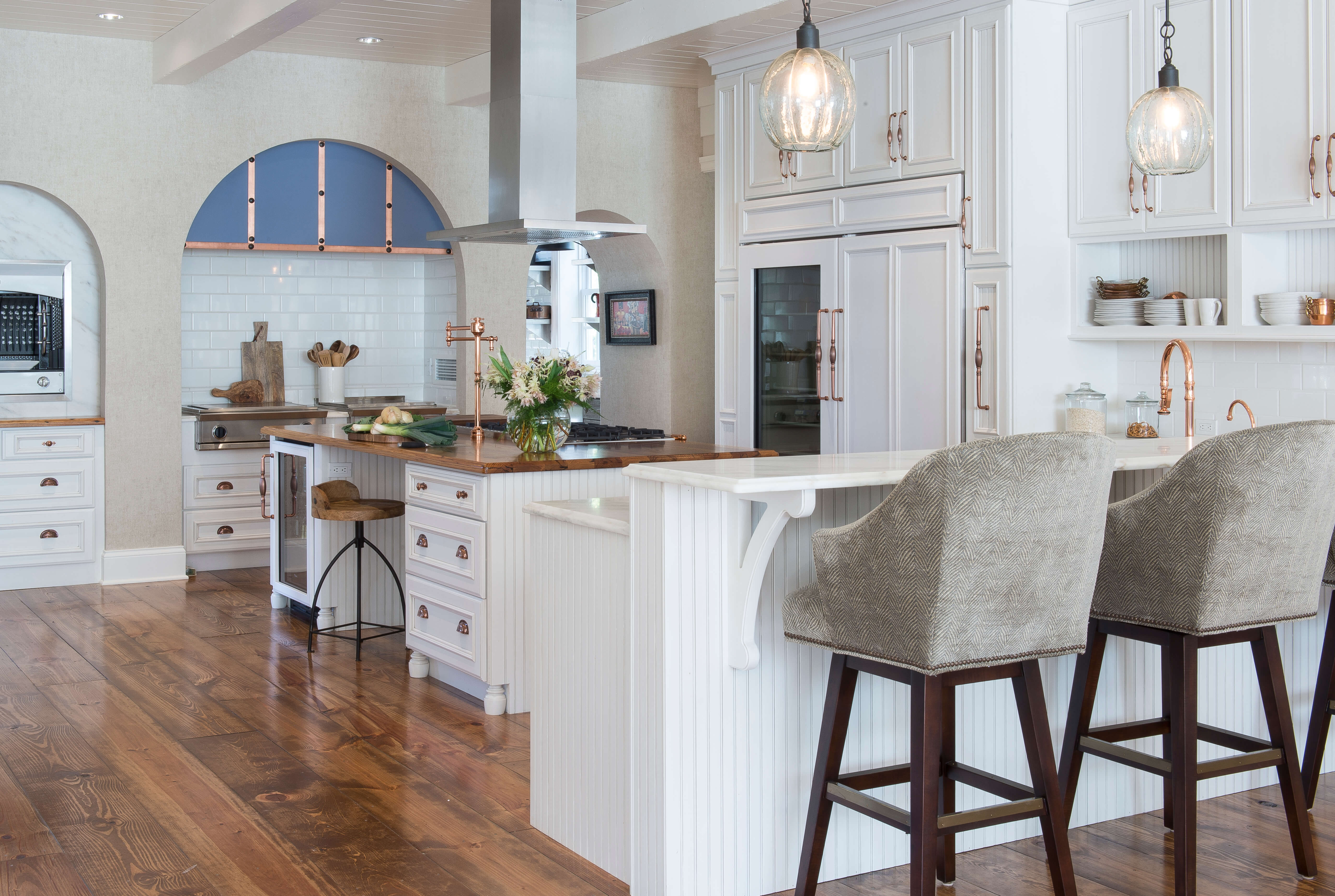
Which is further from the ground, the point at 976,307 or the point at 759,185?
the point at 759,185

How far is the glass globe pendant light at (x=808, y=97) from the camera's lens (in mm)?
2930

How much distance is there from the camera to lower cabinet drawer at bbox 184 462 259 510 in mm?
7062

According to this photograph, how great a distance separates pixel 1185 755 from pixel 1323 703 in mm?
750

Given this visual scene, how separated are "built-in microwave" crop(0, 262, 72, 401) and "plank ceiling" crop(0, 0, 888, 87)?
127 centimetres

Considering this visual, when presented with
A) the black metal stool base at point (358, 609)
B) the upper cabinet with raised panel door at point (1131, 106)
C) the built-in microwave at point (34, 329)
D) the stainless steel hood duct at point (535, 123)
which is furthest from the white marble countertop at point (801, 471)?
the built-in microwave at point (34, 329)

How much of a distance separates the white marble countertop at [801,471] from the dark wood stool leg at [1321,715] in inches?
24.4

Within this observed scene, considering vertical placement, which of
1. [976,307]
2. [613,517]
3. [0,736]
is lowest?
[0,736]

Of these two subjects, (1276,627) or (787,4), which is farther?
(787,4)

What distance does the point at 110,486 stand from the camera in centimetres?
682

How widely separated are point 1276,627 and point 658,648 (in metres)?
1.84

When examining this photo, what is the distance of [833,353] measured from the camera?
579cm

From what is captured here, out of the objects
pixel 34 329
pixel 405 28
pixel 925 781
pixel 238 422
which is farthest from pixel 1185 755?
pixel 34 329

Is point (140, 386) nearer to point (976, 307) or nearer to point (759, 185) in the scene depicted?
point (759, 185)

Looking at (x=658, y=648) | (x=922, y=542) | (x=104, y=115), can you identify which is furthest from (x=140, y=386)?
(x=922, y=542)
